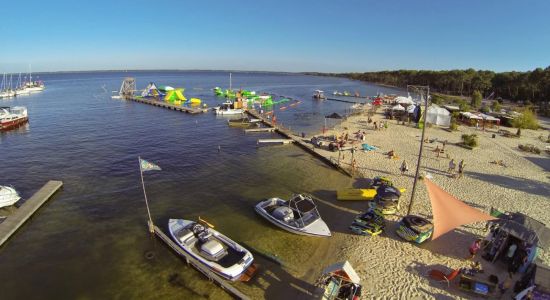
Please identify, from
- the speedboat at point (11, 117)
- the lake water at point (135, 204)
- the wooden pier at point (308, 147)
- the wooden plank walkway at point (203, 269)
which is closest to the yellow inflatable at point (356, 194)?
the lake water at point (135, 204)

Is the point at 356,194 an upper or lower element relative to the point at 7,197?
upper

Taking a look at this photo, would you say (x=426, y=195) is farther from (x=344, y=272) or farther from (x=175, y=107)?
(x=175, y=107)

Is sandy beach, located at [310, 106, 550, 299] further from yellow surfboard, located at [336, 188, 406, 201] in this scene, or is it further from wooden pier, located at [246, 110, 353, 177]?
wooden pier, located at [246, 110, 353, 177]

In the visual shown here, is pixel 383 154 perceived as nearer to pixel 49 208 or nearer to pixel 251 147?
pixel 251 147

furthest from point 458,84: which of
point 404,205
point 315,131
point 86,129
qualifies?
point 86,129

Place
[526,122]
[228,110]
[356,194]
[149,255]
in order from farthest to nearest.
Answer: [228,110] → [526,122] → [356,194] → [149,255]

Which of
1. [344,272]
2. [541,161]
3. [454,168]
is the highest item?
[541,161]

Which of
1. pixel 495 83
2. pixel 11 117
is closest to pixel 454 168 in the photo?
pixel 11 117

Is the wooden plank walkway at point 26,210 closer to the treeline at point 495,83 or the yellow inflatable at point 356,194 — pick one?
the yellow inflatable at point 356,194
